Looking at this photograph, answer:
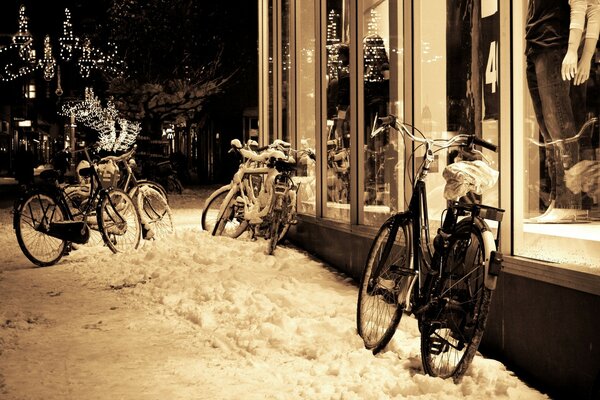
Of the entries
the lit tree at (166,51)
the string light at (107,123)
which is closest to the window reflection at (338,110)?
the lit tree at (166,51)

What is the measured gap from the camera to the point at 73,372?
457 cm

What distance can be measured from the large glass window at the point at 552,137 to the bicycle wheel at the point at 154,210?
5720 mm

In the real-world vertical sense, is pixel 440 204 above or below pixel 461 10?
below

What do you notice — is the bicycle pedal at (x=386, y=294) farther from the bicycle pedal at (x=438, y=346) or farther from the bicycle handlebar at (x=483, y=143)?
the bicycle handlebar at (x=483, y=143)

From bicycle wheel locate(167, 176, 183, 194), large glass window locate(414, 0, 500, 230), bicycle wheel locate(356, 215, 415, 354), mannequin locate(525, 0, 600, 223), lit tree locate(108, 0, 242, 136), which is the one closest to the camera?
bicycle wheel locate(356, 215, 415, 354)

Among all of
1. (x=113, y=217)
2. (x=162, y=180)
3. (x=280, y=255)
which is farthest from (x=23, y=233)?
(x=162, y=180)

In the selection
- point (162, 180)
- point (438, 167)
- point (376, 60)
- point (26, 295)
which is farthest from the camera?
point (162, 180)

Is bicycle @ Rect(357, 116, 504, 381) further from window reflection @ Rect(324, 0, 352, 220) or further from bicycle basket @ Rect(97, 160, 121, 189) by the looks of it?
bicycle basket @ Rect(97, 160, 121, 189)

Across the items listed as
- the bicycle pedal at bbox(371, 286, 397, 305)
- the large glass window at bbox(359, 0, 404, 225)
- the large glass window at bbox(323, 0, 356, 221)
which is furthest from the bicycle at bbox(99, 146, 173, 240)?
the bicycle pedal at bbox(371, 286, 397, 305)

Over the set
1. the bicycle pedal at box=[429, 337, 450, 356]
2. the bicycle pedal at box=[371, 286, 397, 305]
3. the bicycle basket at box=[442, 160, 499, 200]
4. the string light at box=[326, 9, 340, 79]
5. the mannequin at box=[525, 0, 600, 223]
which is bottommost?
the bicycle pedal at box=[429, 337, 450, 356]

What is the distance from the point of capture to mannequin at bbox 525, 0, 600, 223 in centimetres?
558

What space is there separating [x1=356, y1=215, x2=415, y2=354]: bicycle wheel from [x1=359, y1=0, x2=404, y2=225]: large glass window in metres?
1.88

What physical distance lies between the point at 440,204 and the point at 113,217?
4.75 m

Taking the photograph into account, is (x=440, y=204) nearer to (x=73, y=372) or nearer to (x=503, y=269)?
(x=503, y=269)
